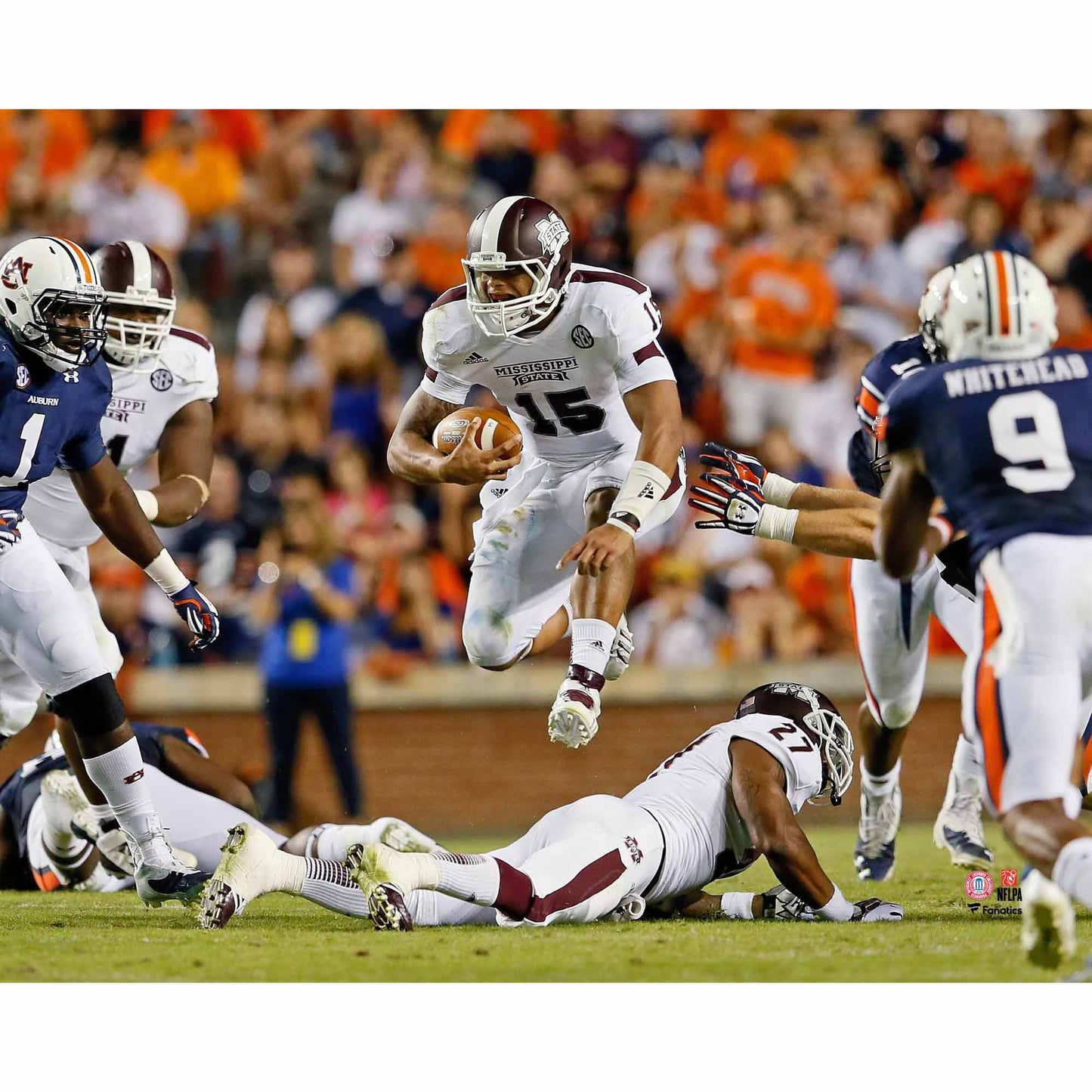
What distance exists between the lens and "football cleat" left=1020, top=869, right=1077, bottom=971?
10.7ft

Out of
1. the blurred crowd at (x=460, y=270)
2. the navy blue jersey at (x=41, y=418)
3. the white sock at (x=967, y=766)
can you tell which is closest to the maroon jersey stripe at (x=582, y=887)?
the white sock at (x=967, y=766)

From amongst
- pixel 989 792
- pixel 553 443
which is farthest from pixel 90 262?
pixel 989 792

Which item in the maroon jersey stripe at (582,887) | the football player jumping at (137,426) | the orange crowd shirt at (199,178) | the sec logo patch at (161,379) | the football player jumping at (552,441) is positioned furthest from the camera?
the orange crowd shirt at (199,178)

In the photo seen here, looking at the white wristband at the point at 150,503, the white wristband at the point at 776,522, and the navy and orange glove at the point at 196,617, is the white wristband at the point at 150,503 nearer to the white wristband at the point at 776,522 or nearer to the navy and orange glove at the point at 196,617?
the navy and orange glove at the point at 196,617

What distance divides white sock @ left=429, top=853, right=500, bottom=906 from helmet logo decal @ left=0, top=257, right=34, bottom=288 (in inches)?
88.4

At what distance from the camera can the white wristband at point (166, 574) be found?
5.00 m

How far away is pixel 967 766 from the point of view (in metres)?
5.46

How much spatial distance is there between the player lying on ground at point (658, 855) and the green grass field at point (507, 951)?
8 cm

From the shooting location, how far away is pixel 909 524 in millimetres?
3645

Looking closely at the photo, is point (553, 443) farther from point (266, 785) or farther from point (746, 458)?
point (266, 785)

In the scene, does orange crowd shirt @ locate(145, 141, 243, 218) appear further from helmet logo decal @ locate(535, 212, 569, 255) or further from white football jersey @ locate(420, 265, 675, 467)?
helmet logo decal @ locate(535, 212, 569, 255)

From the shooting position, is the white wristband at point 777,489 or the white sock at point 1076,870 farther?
the white wristband at point 777,489

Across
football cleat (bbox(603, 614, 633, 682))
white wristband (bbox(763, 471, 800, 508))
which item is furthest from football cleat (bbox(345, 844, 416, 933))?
white wristband (bbox(763, 471, 800, 508))

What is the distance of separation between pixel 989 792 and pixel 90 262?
3.20 metres
